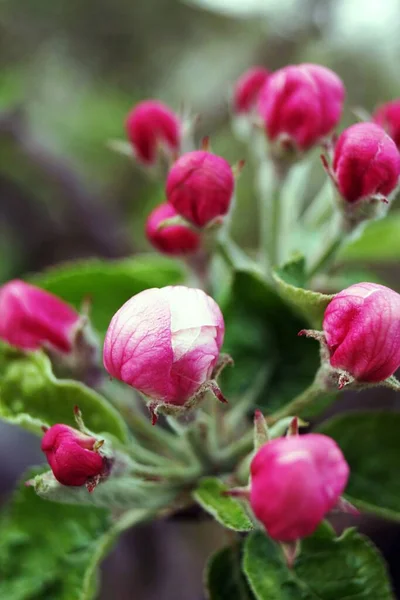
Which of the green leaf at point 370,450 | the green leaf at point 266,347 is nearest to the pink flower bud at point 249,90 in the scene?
the green leaf at point 266,347

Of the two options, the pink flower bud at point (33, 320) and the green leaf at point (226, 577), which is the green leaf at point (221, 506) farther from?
the pink flower bud at point (33, 320)

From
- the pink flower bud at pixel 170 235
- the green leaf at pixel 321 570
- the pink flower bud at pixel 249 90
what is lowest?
the green leaf at pixel 321 570

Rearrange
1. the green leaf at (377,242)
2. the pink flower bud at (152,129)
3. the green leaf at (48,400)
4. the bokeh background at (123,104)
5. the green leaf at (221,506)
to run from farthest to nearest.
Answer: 1. the bokeh background at (123,104)
2. the green leaf at (377,242)
3. the pink flower bud at (152,129)
4. the green leaf at (48,400)
5. the green leaf at (221,506)

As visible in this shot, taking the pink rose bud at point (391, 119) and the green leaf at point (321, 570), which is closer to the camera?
the green leaf at point (321, 570)

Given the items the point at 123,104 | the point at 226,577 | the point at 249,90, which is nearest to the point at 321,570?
the point at 226,577

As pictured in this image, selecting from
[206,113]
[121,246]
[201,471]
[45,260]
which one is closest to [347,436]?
[201,471]

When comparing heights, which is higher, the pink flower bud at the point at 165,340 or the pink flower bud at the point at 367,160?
the pink flower bud at the point at 367,160

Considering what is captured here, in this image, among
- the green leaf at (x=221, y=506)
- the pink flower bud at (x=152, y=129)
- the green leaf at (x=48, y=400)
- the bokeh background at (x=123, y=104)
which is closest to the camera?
the green leaf at (x=221, y=506)

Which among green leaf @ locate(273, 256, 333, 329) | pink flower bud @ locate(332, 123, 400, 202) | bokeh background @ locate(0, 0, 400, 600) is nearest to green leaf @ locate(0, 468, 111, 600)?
bokeh background @ locate(0, 0, 400, 600)
